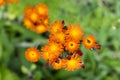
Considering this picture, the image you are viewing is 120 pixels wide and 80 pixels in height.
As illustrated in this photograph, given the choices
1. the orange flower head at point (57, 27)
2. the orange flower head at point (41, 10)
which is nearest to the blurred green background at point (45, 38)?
the orange flower head at point (41, 10)

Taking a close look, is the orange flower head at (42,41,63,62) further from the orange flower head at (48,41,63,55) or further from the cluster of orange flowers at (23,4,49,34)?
the cluster of orange flowers at (23,4,49,34)

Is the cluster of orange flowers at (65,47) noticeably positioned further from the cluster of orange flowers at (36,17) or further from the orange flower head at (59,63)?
the cluster of orange flowers at (36,17)

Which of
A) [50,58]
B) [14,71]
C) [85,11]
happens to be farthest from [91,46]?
[14,71]

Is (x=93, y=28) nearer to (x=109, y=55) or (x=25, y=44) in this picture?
(x=109, y=55)

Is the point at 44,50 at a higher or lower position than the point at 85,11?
lower

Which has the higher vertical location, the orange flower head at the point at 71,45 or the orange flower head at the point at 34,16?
the orange flower head at the point at 34,16

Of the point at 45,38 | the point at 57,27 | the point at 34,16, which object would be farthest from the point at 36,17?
the point at 57,27
